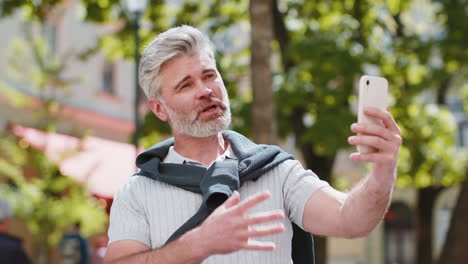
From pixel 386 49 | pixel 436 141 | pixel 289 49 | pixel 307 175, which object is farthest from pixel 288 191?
pixel 436 141

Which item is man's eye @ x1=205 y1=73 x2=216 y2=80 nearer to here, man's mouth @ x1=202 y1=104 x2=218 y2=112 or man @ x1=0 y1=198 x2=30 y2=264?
man's mouth @ x1=202 y1=104 x2=218 y2=112

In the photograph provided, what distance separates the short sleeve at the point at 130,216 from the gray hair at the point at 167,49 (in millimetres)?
415

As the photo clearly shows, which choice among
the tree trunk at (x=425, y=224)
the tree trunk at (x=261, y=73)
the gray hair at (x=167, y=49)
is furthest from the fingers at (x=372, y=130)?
the tree trunk at (x=425, y=224)

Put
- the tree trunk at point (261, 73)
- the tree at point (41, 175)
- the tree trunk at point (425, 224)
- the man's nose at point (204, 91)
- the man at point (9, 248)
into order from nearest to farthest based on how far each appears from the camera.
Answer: the man's nose at point (204, 91) < the man at point (9, 248) < the tree trunk at point (261, 73) < the tree at point (41, 175) < the tree trunk at point (425, 224)

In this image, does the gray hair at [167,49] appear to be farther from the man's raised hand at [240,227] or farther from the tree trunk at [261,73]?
the tree trunk at [261,73]

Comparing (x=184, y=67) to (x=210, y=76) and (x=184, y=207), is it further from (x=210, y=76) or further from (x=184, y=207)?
(x=184, y=207)

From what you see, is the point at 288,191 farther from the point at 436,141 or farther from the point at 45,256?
the point at 436,141

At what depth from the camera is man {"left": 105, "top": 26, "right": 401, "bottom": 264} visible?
248 cm

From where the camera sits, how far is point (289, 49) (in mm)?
12383

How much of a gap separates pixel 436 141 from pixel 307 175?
1459cm

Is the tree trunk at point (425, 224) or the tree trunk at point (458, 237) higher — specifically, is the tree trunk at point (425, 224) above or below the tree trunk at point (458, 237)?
below

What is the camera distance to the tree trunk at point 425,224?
56.4 ft

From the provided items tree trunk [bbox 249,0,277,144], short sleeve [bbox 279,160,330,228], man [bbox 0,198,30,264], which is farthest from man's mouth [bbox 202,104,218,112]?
tree trunk [bbox 249,0,277,144]

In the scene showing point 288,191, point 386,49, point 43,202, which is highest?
point 288,191
